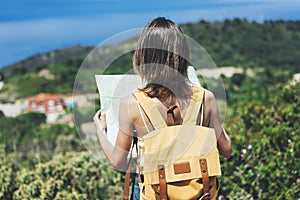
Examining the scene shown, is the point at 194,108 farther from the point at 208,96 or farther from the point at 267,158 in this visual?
the point at 267,158

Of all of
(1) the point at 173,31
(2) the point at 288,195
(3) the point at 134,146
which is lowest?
(2) the point at 288,195

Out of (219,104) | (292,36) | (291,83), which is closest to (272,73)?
(292,36)

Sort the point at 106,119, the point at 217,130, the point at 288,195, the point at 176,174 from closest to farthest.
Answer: the point at 176,174 < the point at 217,130 < the point at 106,119 < the point at 288,195

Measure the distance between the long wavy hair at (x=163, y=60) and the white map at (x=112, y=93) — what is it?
0.23m

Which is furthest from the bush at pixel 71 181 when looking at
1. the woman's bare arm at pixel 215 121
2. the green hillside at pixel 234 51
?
the green hillside at pixel 234 51

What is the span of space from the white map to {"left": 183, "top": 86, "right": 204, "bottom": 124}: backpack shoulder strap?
0.91 feet

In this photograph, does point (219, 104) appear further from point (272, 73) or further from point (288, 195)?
point (272, 73)

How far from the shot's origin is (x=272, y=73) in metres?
36.1

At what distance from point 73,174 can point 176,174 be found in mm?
1711

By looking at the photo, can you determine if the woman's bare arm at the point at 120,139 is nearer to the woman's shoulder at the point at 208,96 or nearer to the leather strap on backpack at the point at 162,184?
the leather strap on backpack at the point at 162,184

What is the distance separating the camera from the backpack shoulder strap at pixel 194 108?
5.49ft

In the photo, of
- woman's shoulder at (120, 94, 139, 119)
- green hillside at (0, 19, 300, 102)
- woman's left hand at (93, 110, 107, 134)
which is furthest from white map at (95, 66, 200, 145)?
green hillside at (0, 19, 300, 102)

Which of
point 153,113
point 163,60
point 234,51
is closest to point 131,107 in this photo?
point 153,113

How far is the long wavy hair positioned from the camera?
165cm
